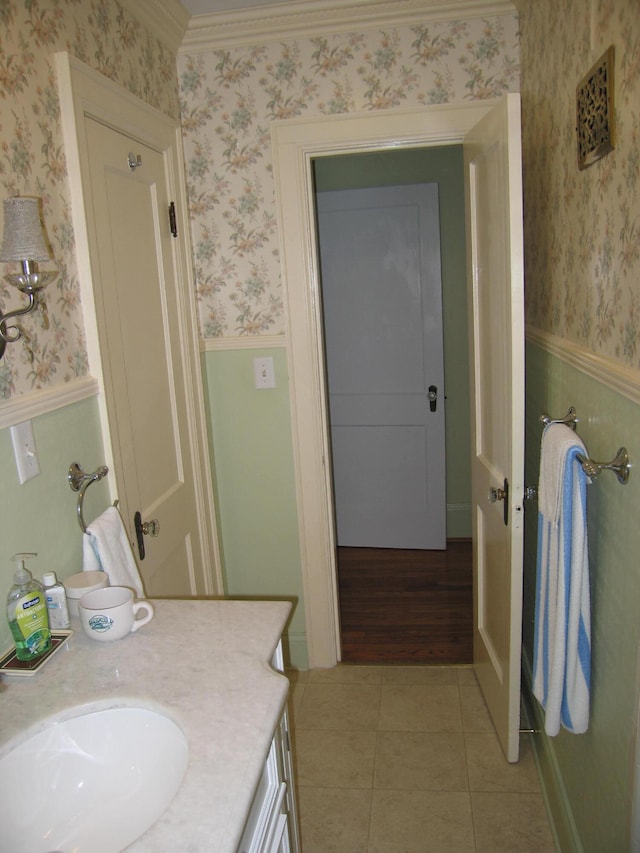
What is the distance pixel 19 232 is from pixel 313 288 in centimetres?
137

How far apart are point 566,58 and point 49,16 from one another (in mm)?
1233

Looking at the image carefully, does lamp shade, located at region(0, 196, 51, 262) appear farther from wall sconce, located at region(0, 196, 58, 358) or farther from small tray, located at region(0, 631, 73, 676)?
small tray, located at region(0, 631, 73, 676)

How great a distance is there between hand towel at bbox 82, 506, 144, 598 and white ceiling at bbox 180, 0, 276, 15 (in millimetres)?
1652

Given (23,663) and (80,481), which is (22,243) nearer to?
(80,481)

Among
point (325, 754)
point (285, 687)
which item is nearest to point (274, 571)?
point (325, 754)

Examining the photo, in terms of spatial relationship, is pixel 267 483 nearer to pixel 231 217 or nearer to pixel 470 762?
pixel 231 217

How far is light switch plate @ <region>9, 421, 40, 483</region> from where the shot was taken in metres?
1.33

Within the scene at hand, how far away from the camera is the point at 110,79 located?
1.79 m

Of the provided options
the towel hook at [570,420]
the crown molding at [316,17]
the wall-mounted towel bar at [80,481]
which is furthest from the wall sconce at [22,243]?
the crown molding at [316,17]

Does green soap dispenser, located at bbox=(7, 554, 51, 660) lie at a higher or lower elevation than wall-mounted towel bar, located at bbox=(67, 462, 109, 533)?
lower

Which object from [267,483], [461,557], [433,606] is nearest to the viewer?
[267,483]

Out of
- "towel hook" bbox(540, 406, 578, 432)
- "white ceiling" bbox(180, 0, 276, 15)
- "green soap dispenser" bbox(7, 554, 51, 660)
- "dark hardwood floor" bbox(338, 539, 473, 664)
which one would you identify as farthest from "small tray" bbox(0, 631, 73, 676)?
"white ceiling" bbox(180, 0, 276, 15)

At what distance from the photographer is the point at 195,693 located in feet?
3.70

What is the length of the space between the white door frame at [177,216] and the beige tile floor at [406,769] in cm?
67
